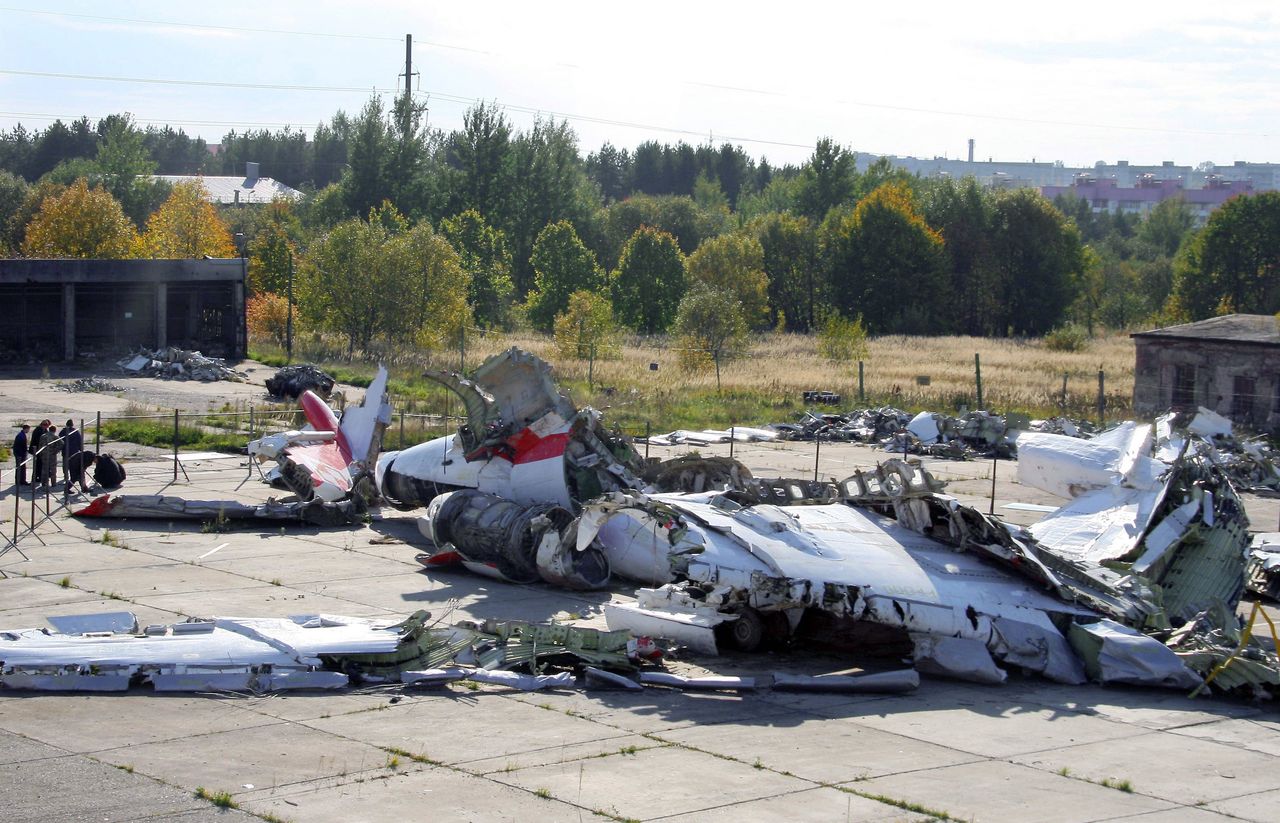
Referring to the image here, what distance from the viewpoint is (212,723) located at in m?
12.6

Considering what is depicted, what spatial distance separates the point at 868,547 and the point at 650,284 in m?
67.2

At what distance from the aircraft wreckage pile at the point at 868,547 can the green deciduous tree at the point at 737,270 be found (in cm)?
5836

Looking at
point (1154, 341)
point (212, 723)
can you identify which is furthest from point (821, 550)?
point (1154, 341)

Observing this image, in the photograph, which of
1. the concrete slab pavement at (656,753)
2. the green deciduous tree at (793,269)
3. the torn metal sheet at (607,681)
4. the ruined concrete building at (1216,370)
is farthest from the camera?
the green deciduous tree at (793,269)

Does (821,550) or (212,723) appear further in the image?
(821,550)

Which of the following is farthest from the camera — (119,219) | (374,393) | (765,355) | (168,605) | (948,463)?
(119,219)

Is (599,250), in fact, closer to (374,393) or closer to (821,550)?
(374,393)

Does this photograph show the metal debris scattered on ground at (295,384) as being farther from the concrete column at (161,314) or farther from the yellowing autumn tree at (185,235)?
the yellowing autumn tree at (185,235)

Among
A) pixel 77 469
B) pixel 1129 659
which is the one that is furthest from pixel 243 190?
pixel 1129 659

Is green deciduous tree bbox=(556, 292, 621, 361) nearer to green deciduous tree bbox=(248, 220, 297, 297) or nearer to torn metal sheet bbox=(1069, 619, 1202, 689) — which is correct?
green deciduous tree bbox=(248, 220, 297, 297)

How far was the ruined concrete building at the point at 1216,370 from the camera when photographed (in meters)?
41.8

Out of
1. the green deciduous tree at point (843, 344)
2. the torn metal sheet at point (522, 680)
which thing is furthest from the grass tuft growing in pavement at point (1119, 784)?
the green deciduous tree at point (843, 344)

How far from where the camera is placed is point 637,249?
271 ft

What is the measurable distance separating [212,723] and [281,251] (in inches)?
2883
